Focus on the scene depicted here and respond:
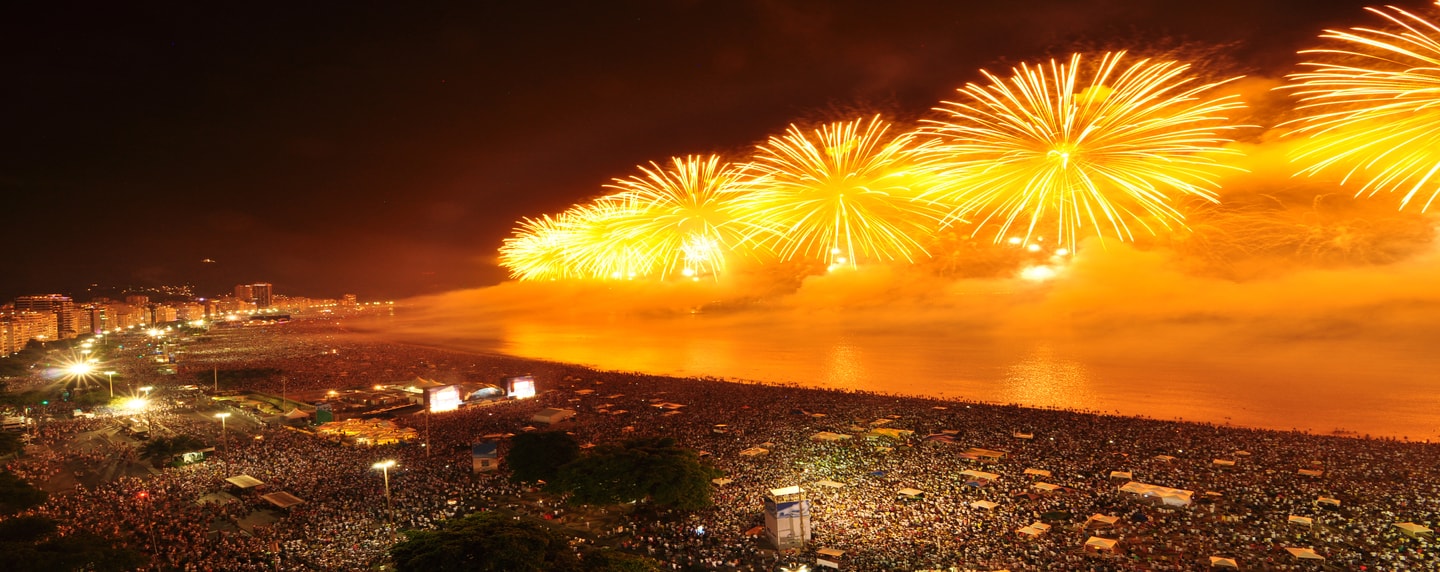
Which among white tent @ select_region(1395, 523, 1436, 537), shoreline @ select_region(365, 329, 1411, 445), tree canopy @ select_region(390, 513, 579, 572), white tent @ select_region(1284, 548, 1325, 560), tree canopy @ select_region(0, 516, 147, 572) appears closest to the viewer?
tree canopy @ select_region(390, 513, 579, 572)

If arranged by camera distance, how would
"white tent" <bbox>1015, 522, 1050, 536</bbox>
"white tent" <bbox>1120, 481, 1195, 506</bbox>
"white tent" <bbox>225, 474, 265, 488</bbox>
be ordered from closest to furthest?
"white tent" <bbox>1015, 522, 1050, 536</bbox> < "white tent" <bbox>1120, 481, 1195, 506</bbox> < "white tent" <bbox>225, 474, 265, 488</bbox>

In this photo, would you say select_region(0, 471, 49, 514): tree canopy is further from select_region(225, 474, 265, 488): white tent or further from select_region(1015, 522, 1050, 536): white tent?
select_region(1015, 522, 1050, 536): white tent

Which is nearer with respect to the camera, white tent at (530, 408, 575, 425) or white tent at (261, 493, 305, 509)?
white tent at (261, 493, 305, 509)

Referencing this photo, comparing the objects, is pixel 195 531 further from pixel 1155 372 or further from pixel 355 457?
pixel 1155 372

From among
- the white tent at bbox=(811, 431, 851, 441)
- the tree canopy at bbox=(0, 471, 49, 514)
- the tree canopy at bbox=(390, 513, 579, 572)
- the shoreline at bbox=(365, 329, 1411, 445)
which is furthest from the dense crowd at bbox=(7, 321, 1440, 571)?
the tree canopy at bbox=(390, 513, 579, 572)

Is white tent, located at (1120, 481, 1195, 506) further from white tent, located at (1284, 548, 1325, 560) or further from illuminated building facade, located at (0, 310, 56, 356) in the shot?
illuminated building facade, located at (0, 310, 56, 356)

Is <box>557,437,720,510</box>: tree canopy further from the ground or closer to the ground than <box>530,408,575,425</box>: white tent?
further from the ground

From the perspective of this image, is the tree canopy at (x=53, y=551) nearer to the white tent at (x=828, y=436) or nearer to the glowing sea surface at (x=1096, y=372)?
the white tent at (x=828, y=436)
